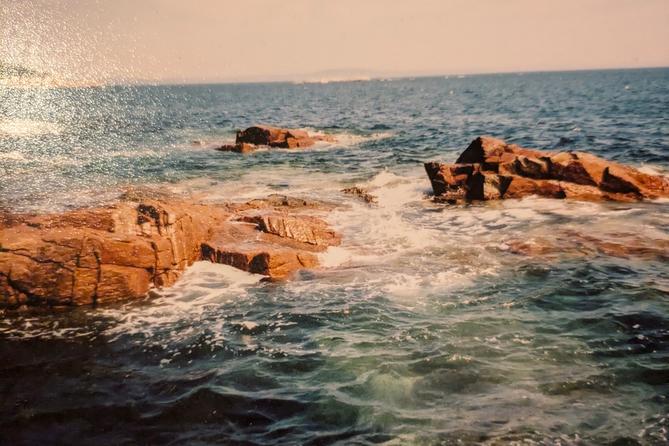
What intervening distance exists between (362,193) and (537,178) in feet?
22.4

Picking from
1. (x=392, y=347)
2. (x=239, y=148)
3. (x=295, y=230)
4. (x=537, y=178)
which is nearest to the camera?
(x=392, y=347)

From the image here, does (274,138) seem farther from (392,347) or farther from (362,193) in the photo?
(392,347)

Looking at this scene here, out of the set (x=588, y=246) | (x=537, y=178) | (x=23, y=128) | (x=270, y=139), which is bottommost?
(x=588, y=246)

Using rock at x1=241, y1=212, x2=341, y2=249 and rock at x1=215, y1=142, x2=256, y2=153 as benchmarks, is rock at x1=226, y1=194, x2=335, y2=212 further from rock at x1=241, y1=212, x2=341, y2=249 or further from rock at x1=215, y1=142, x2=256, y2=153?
rock at x1=215, y1=142, x2=256, y2=153

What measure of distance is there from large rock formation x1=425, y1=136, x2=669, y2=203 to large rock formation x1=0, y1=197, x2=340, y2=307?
6901 mm

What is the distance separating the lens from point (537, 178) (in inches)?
711

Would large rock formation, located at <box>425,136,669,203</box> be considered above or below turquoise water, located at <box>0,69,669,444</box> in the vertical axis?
above

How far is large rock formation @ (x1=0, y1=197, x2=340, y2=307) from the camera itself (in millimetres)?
9594

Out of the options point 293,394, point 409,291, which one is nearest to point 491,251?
point 409,291

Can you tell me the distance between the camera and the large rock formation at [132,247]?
9594 mm

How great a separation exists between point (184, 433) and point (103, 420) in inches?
47.7

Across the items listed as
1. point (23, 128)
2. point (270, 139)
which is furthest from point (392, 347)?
point (23, 128)

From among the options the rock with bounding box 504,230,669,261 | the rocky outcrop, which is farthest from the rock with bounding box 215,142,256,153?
the rock with bounding box 504,230,669,261

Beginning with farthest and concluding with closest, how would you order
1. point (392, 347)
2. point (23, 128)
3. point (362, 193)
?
1. point (23, 128)
2. point (362, 193)
3. point (392, 347)
